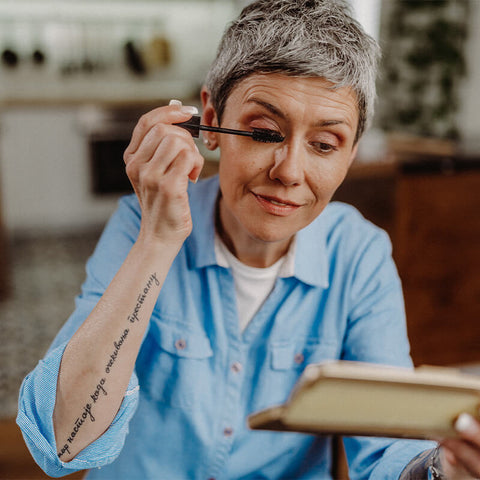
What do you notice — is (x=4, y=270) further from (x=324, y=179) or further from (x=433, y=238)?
(x=324, y=179)

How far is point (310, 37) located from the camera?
2.87ft

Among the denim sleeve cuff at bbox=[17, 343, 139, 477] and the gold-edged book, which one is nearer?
the gold-edged book

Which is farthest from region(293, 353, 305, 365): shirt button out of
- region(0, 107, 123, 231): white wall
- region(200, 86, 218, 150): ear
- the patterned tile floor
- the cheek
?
region(0, 107, 123, 231): white wall

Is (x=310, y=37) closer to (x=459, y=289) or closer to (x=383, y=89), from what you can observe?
(x=459, y=289)

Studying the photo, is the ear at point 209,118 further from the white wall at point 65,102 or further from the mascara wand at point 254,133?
the white wall at point 65,102

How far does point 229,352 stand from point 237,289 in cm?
13

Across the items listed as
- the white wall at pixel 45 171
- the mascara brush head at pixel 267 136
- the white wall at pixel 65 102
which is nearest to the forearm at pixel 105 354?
the mascara brush head at pixel 267 136

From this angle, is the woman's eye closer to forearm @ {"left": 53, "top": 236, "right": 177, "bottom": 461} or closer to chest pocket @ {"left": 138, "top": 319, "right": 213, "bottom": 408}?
forearm @ {"left": 53, "top": 236, "right": 177, "bottom": 461}

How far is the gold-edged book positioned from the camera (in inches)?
22.2

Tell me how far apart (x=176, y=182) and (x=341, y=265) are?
0.46 meters

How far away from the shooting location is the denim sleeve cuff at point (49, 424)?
823mm

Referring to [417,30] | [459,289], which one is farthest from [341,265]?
Answer: [417,30]

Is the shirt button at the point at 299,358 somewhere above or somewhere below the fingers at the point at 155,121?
below

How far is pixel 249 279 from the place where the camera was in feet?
3.64
